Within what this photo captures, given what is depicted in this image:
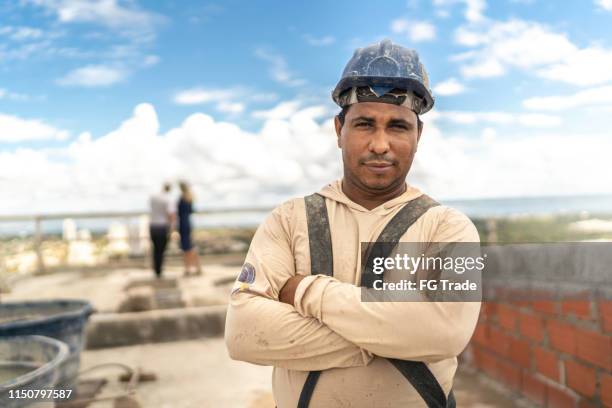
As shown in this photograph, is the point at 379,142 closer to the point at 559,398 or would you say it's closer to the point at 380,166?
the point at 380,166

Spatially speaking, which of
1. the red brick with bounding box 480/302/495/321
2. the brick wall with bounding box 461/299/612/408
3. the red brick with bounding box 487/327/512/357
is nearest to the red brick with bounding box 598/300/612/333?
the brick wall with bounding box 461/299/612/408

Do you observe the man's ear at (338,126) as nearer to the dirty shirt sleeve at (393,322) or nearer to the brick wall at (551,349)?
the dirty shirt sleeve at (393,322)

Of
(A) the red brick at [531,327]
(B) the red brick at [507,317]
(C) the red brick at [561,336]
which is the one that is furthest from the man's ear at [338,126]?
(B) the red brick at [507,317]

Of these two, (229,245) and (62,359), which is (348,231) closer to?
(62,359)

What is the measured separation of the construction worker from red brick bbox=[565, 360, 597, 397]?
1702mm

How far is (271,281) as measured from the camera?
1502mm

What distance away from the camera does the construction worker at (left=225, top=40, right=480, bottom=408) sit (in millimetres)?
1366

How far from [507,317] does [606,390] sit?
874 mm

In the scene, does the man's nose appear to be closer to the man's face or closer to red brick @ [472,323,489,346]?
the man's face

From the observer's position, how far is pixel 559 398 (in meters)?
3.02

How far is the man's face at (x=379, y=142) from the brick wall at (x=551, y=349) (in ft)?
5.96

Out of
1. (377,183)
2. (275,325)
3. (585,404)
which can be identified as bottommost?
(585,404)

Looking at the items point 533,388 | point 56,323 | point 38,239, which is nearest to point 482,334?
point 533,388

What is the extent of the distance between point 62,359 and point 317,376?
1772mm
